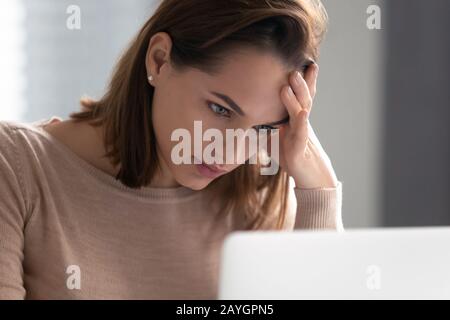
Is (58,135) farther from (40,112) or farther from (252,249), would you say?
(40,112)

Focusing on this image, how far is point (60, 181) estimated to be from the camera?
1.15 metres

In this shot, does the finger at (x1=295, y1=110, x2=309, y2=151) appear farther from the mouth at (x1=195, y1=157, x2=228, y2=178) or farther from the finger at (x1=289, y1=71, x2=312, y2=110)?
the mouth at (x1=195, y1=157, x2=228, y2=178)

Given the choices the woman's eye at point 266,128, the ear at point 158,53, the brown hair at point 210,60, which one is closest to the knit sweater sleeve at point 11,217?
the brown hair at point 210,60

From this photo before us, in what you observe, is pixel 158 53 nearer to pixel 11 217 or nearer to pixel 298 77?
pixel 298 77

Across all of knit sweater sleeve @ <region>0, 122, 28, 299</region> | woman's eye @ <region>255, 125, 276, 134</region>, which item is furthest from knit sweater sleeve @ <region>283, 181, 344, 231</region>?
knit sweater sleeve @ <region>0, 122, 28, 299</region>

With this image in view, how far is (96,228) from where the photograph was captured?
1.17m

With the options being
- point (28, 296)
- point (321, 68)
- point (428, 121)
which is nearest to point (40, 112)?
point (321, 68)

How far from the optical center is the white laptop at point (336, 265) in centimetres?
67

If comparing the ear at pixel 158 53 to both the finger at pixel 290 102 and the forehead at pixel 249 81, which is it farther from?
the finger at pixel 290 102

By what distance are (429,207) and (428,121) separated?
0.25 m

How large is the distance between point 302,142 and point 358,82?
0.88 m

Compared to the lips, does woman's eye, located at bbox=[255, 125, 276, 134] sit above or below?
above

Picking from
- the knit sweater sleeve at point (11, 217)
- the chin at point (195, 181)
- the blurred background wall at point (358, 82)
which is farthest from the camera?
the blurred background wall at point (358, 82)

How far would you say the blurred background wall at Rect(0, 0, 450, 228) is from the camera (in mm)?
1952
